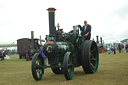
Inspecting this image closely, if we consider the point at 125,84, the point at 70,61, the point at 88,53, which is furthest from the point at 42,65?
the point at 125,84

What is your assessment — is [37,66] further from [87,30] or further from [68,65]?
[87,30]

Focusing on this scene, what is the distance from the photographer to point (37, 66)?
24.2 feet

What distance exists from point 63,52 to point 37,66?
3.07 feet

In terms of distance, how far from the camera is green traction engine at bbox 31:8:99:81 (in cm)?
723

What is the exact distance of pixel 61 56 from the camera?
25.2 feet

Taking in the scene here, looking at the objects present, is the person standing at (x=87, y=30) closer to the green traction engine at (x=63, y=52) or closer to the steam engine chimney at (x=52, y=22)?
the green traction engine at (x=63, y=52)

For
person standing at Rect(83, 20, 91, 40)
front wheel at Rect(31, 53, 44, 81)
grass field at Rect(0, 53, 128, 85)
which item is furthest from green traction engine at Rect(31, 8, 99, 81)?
person standing at Rect(83, 20, 91, 40)

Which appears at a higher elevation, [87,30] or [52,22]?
[52,22]

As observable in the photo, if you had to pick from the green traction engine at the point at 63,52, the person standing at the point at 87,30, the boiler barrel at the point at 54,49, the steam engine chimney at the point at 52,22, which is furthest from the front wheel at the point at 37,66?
the person standing at the point at 87,30

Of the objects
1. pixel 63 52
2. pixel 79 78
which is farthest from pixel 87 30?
pixel 79 78

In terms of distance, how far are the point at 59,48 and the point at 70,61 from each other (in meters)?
0.54

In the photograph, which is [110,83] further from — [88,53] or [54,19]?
[54,19]

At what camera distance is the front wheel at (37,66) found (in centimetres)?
709

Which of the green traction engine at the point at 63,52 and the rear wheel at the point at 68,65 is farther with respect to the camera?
the green traction engine at the point at 63,52
